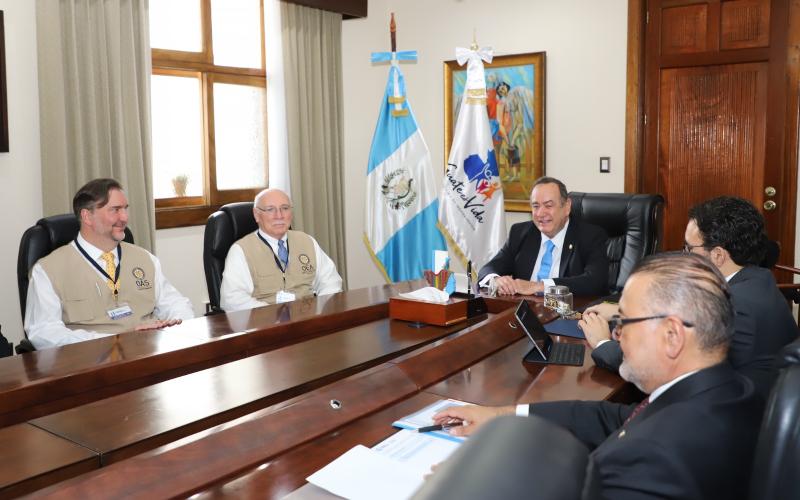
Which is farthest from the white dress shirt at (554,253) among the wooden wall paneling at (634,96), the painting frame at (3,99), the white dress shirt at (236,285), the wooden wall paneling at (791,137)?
the painting frame at (3,99)

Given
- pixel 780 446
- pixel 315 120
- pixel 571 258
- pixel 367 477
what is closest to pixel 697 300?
pixel 780 446

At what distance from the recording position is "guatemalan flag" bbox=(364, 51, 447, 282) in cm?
550

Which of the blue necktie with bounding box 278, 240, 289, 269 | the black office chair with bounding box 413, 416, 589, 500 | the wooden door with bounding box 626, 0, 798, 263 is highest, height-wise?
the wooden door with bounding box 626, 0, 798, 263

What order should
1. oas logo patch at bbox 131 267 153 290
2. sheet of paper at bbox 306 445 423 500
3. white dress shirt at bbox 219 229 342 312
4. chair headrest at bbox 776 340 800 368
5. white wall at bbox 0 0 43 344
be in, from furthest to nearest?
white wall at bbox 0 0 43 344
white dress shirt at bbox 219 229 342 312
oas logo patch at bbox 131 267 153 290
chair headrest at bbox 776 340 800 368
sheet of paper at bbox 306 445 423 500

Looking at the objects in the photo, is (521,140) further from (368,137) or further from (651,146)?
(368,137)

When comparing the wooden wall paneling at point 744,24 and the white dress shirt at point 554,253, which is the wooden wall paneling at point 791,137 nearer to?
the wooden wall paneling at point 744,24

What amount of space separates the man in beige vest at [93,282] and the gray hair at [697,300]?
212 centimetres

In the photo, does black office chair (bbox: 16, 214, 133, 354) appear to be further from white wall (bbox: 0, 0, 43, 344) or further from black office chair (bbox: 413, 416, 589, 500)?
black office chair (bbox: 413, 416, 589, 500)

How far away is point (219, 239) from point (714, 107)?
3228mm

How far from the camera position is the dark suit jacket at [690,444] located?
1160mm

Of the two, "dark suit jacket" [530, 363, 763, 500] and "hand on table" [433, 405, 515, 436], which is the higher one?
"dark suit jacket" [530, 363, 763, 500]

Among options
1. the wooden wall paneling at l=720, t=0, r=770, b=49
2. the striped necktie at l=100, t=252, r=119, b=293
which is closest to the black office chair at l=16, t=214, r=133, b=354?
the striped necktie at l=100, t=252, r=119, b=293

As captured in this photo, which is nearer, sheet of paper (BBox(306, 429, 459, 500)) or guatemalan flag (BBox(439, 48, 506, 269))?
sheet of paper (BBox(306, 429, 459, 500))

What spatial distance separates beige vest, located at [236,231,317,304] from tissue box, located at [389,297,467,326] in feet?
3.26
